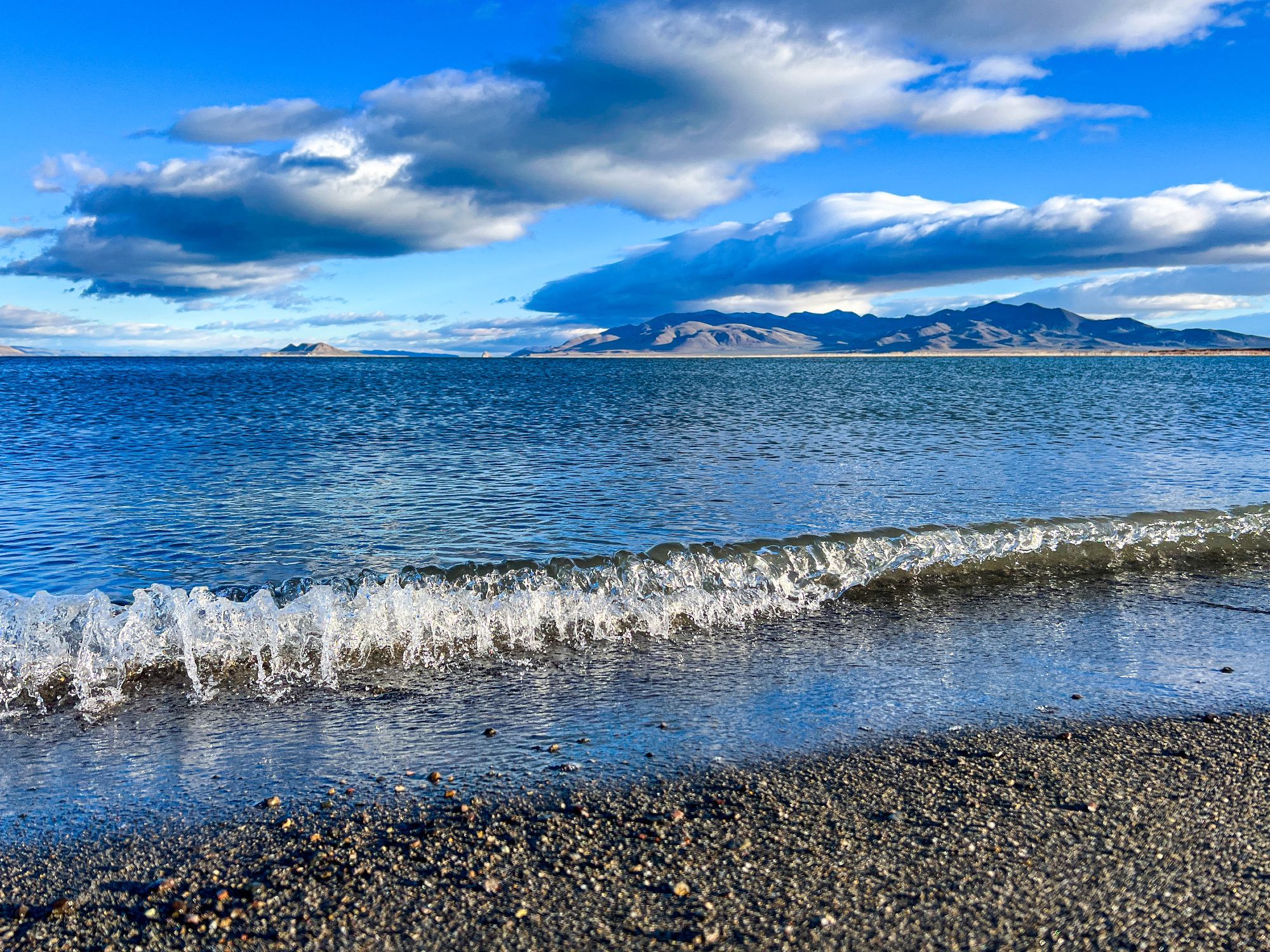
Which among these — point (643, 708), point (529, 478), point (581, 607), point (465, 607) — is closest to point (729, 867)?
point (643, 708)

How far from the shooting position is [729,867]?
6.12 meters

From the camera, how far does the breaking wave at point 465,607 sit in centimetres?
1091

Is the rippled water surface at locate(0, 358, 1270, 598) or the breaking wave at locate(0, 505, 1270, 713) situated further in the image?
the rippled water surface at locate(0, 358, 1270, 598)

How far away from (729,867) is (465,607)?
23.7 ft

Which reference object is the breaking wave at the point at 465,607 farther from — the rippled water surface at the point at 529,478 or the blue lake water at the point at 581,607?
the rippled water surface at the point at 529,478

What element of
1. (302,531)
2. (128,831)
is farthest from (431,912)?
(302,531)

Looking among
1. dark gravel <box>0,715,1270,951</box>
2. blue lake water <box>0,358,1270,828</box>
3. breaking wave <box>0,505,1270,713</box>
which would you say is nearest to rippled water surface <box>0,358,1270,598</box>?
blue lake water <box>0,358,1270,828</box>

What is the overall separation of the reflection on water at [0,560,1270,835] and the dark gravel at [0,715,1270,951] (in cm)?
60

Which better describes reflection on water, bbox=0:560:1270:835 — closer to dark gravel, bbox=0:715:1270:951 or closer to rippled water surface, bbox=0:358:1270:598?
dark gravel, bbox=0:715:1270:951

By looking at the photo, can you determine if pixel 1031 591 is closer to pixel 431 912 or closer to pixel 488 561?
pixel 488 561

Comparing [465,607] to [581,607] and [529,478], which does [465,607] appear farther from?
[529,478]

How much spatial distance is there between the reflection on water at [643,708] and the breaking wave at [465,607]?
2.85 ft

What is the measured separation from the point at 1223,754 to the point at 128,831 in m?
9.80

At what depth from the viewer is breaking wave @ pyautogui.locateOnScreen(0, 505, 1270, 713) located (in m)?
10.9
